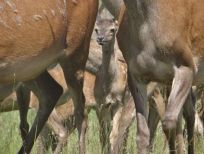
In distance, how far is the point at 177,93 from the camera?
8.79 metres

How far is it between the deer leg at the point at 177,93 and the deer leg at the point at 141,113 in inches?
15.7

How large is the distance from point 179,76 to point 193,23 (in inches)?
22.9

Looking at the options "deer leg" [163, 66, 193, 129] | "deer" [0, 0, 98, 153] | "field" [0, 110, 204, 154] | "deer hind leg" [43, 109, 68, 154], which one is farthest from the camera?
"deer hind leg" [43, 109, 68, 154]

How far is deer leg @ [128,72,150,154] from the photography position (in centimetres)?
912

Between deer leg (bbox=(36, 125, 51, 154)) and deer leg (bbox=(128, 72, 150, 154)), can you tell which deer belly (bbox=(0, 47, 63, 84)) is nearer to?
deer leg (bbox=(128, 72, 150, 154))

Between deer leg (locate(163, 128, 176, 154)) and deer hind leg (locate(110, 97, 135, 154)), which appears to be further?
deer hind leg (locate(110, 97, 135, 154))

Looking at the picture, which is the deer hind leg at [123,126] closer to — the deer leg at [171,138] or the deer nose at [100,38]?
the deer nose at [100,38]

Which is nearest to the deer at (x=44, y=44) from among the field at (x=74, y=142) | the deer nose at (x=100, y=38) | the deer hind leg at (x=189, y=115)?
the field at (x=74, y=142)

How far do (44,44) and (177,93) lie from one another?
1384 millimetres

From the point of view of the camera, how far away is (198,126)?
12.0 metres

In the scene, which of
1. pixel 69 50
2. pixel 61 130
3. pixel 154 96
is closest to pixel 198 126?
pixel 154 96

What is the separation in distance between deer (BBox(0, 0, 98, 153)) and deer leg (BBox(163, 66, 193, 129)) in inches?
51.1

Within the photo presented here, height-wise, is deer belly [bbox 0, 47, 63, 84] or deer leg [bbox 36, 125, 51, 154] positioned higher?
deer belly [bbox 0, 47, 63, 84]

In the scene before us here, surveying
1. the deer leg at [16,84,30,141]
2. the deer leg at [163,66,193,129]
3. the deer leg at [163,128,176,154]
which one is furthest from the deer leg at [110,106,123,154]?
the deer leg at [163,66,193,129]
